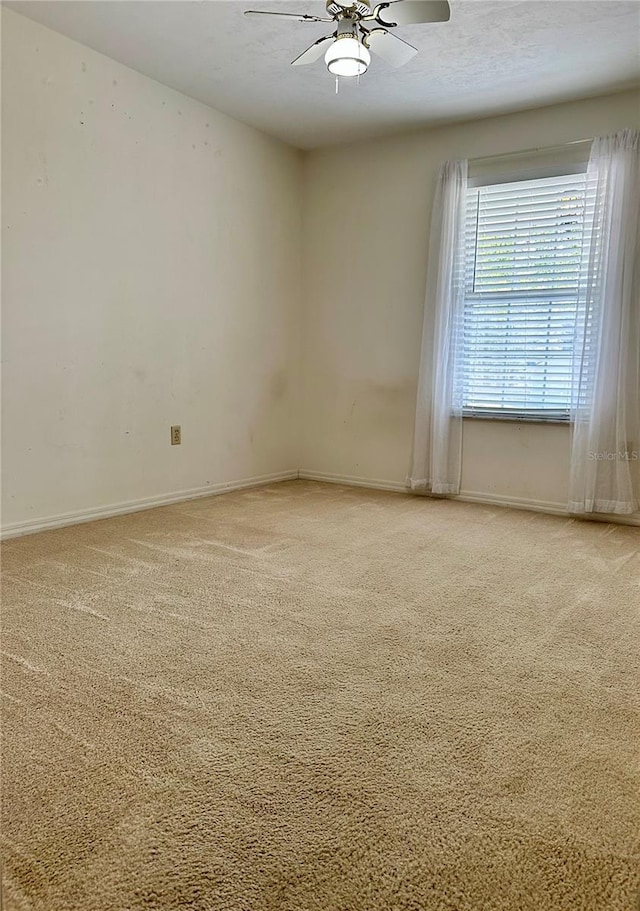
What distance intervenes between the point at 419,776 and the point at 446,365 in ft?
10.4

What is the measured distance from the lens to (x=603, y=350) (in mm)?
3637

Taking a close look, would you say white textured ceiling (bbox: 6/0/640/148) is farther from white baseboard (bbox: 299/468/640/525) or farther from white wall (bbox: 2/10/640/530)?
white baseboard (bbox: 299/468/640/525)

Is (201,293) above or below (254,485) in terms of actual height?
above

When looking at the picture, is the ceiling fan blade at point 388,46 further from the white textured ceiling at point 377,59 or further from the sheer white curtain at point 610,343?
the sheer white curtain at point 610,343

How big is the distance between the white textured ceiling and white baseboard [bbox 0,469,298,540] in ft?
8.11

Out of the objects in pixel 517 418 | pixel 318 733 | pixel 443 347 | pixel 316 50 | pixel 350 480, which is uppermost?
pixel 316 50

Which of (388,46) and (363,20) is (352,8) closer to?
(363,20)

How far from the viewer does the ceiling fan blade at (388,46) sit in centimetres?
247

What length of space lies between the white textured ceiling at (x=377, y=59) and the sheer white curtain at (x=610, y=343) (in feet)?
1.66

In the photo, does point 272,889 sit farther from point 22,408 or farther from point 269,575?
point 22,408

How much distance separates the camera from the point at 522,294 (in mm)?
3973

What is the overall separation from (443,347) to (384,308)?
0.64 m

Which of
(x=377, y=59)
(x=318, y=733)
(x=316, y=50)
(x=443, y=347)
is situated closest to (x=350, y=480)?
(x=443, y=347)

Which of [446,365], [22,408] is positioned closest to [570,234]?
[446,365]
